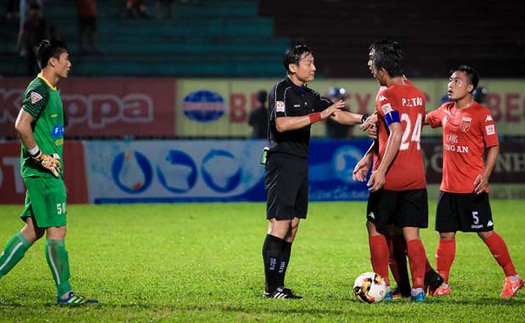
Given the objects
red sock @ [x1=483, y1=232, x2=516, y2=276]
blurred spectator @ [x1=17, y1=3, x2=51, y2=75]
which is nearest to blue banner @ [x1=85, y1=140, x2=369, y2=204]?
blurred spectator @ [x1=17, y1=3, x2=51, y2=75]

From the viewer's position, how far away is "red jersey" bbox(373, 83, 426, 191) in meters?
8.09

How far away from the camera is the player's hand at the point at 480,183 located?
879cm

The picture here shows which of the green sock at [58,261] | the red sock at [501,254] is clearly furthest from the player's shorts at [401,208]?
the green sock at [58,261]

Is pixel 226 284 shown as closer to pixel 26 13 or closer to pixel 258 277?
pixel 258 277

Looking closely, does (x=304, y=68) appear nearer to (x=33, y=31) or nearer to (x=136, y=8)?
(x=33, y=31)

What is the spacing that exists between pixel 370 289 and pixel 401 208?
761 millimetres

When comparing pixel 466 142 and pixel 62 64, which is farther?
pixel 466 142

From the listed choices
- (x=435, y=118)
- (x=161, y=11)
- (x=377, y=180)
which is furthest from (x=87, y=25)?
(x=377, y=180)

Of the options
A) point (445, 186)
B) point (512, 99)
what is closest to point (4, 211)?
point (445, 186)

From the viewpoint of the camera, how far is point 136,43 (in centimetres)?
2544

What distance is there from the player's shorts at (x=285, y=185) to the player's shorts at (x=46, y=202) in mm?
1803

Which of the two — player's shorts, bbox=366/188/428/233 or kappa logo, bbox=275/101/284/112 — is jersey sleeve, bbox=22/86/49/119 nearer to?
kappa logo, bbox=275/101/284/112

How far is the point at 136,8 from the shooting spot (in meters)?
26.2

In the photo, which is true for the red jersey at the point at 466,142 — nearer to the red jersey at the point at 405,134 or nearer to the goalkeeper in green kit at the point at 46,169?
the red jersey at the point at 405,134
